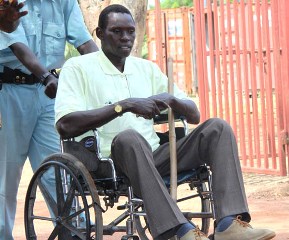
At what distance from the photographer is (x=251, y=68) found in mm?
9766

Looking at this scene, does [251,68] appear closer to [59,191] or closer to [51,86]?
[51,86]

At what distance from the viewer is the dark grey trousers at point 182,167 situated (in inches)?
197

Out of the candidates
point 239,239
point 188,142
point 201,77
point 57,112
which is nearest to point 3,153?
point 57,112

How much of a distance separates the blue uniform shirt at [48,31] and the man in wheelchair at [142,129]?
0.52m

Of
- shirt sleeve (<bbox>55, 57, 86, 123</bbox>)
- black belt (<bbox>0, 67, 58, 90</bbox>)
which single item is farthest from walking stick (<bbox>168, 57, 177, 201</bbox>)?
black belt (<bbox>0, 67, 58, 90</bbox>)

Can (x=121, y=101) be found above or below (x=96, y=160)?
above

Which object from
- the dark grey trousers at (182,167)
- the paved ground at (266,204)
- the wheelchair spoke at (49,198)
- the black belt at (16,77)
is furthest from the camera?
the paved ground at (266,204)

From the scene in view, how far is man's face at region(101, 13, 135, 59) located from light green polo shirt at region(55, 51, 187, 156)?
0.10 metres

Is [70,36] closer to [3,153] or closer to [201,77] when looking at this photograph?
[3,153]

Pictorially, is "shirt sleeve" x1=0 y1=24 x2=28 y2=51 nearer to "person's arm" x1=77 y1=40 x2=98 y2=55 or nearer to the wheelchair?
"person's arm" x1=77 y1=40 x2=98 y2=55

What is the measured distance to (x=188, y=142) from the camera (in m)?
5.41

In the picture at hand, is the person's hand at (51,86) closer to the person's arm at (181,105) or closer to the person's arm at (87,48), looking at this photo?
the person's arm at (87,48)

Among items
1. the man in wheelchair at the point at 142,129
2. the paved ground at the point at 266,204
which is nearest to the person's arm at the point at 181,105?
the man in wheelchair at the point at 142,129

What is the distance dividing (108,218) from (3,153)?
2.18 m
